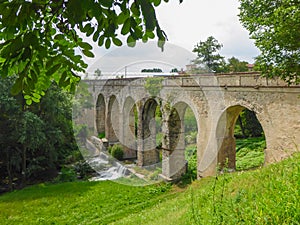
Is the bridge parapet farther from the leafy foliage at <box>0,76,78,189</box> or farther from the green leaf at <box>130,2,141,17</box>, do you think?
the green leaf at <box>130,2,141,17</box>

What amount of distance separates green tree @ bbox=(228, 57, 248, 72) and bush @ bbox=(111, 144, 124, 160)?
14159mm

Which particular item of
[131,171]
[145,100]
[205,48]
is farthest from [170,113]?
[205,48]

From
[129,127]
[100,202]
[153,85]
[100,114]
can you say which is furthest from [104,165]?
[100,202]

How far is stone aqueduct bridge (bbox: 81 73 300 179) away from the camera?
9.16 metres

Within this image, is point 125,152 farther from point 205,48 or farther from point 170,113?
point 205,48

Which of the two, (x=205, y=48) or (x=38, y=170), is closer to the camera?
(x=38, y=170)

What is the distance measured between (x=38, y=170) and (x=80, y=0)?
1545 centimetres

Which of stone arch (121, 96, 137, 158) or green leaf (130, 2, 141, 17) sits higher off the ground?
green leaf (130, 2, 141, 17)

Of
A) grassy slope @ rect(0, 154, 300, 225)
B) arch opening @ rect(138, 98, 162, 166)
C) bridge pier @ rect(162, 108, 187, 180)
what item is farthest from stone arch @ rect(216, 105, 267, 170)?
arch opening @ rect(138, 98, 162, 166)

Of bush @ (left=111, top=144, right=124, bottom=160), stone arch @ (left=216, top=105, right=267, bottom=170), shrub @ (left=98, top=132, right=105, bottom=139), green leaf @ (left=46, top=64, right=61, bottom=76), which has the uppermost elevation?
green leaf @ (left=46, top=64, right=61, bottom=76)

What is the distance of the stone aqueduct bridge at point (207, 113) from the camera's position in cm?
916

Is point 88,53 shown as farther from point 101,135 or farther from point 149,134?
point 101,135

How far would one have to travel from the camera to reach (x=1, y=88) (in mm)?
13000

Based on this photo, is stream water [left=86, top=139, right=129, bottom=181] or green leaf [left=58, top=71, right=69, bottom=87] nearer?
green leaf [left=58, top=71, right=69, bottom=87]
